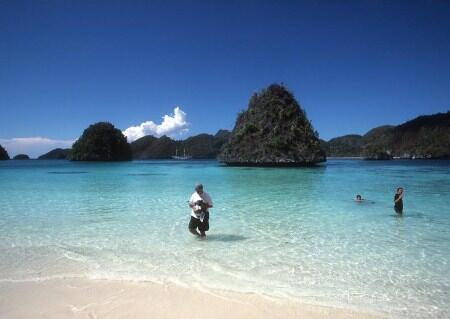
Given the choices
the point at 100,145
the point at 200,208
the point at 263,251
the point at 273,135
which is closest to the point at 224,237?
the point at 200,208

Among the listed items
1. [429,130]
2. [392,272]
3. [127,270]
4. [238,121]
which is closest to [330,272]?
[392,272]

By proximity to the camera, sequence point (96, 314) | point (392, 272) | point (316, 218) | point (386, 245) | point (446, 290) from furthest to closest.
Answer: point (316, 218), point (386, 245), point (392, 272), point (446, 290), point (96, 314)

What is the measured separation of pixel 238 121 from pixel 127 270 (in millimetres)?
67338

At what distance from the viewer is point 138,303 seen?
199 inches

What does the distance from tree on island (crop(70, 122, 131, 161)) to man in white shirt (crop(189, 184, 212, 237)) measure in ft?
495

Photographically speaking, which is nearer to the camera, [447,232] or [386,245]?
[386,245]

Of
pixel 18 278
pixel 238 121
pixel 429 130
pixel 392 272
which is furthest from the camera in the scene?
pixel 429 130

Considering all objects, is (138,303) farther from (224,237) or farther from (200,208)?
(224,237)

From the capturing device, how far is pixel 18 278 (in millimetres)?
6113

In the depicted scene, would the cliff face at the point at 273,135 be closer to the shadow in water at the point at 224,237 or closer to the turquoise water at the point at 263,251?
the turquoise water at the point at 263,251

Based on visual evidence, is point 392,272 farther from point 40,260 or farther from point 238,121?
point 238,121

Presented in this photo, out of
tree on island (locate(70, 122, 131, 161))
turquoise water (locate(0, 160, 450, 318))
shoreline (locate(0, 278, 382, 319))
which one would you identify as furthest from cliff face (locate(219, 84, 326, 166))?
tree on island (locate(70, 122, 131, 161))

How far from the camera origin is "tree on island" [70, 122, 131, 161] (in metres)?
150

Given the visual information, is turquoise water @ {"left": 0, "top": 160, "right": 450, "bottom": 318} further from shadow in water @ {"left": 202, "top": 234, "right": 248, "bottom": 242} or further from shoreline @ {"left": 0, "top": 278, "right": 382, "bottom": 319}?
shoreline @ {"left": 0, "top": 278, "right": 382, "bottom": 319}
